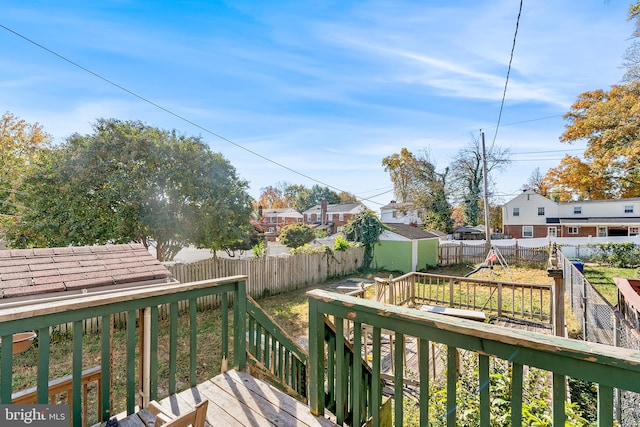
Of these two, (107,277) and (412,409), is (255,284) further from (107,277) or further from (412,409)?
(412,409)

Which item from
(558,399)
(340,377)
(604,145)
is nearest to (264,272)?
(340,377)

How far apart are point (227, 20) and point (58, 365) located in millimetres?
7273

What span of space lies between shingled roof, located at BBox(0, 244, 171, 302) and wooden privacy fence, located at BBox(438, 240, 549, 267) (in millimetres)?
15816

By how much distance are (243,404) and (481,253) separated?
698 inches

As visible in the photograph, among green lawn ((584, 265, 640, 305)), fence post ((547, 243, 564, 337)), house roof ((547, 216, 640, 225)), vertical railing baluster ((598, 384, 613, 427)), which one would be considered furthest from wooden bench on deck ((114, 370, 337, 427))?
house roof ((547, 216, 640, 225))

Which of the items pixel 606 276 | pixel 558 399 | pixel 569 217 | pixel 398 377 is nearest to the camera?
pixel 558 399

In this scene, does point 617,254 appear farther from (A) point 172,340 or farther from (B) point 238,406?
(A) point 172,340

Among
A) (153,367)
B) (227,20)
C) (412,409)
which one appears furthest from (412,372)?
(227,20)

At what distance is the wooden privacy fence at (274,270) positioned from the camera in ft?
27.3

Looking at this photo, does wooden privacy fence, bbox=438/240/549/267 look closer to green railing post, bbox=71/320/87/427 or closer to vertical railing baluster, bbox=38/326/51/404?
green railing post, bbox=71/320/87/427

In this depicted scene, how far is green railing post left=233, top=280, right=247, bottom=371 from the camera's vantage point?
248 cm

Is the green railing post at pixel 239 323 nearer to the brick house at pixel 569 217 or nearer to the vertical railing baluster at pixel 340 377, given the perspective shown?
the vertical railing baluster at pixel 340 377

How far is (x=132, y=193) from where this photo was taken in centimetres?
848

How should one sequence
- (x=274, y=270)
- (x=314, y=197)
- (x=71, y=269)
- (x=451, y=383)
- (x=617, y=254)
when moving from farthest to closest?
(x=314, y=197) → (x=617, y=254) → (x=274, y=270) → (x=71, y=269) → (x=451, y=383)
